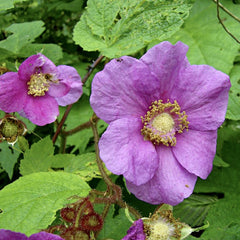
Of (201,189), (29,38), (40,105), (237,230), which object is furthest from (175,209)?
(29,38)

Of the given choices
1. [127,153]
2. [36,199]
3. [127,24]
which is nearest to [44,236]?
[36,199]

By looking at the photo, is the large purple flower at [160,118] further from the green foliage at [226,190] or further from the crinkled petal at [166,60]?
the green foliage at [226,190]

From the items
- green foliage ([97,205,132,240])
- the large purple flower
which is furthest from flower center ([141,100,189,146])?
green foliage ([97,205,132,240])

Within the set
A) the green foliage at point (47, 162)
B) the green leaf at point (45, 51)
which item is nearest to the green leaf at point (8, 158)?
the green foliage at point (47, 162)

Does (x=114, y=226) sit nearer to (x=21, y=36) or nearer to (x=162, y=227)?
(x=162, y=227)

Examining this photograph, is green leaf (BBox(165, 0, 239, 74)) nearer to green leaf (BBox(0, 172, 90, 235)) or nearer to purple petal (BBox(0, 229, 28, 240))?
green leaf (BBox(0, 172, 90, 235))

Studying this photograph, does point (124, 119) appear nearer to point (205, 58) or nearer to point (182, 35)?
point (205, 58)
